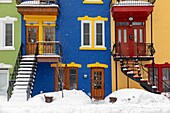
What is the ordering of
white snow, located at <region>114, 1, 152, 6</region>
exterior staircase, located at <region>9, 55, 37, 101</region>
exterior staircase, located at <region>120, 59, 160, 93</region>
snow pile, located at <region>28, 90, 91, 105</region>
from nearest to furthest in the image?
1. snow pile, located at <region>28, 90, 91, 105</region>
2. exterior staircase, located at <region>9, 55, 37, 101</region>
3. exterior staircase, located at <region>120, 59, 160, 93</region>
4. white snow, located at <region>114, 1, 152, 6</region>

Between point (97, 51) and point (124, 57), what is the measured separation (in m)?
2.34

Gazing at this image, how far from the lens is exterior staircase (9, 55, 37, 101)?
65.3ft

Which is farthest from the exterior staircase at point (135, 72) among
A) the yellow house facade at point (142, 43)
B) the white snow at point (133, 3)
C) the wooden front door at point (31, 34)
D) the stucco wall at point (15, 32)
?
the stucco wall at point (15, 32)

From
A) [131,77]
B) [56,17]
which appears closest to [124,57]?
[131,77]

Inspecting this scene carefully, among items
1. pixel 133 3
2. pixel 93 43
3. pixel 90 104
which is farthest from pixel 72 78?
pixel 133 3

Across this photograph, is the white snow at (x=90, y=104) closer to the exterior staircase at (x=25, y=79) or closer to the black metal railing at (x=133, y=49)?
the exterior staircase at (x=25, y=79)

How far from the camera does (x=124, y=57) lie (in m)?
22.5

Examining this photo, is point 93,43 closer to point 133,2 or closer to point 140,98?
point 133,2

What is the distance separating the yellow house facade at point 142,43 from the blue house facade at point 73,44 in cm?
73

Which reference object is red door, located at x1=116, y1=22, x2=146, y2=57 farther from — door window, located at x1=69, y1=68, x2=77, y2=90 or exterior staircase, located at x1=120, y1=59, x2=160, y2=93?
door window, located at x1=69, y1=68, x2=77, y2=90

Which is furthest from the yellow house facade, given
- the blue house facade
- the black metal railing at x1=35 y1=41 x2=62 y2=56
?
the black metal railing at x1=35 y1=41 x2=62 y2=56

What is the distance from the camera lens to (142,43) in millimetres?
23625

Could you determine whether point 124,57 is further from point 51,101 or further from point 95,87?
point 51,101

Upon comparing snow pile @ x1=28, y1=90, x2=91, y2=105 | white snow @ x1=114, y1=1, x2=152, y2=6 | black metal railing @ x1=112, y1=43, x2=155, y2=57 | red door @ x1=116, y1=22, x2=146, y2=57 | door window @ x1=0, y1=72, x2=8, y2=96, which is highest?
white snow @ x1=114, y1=1, x2=152, y2=6
